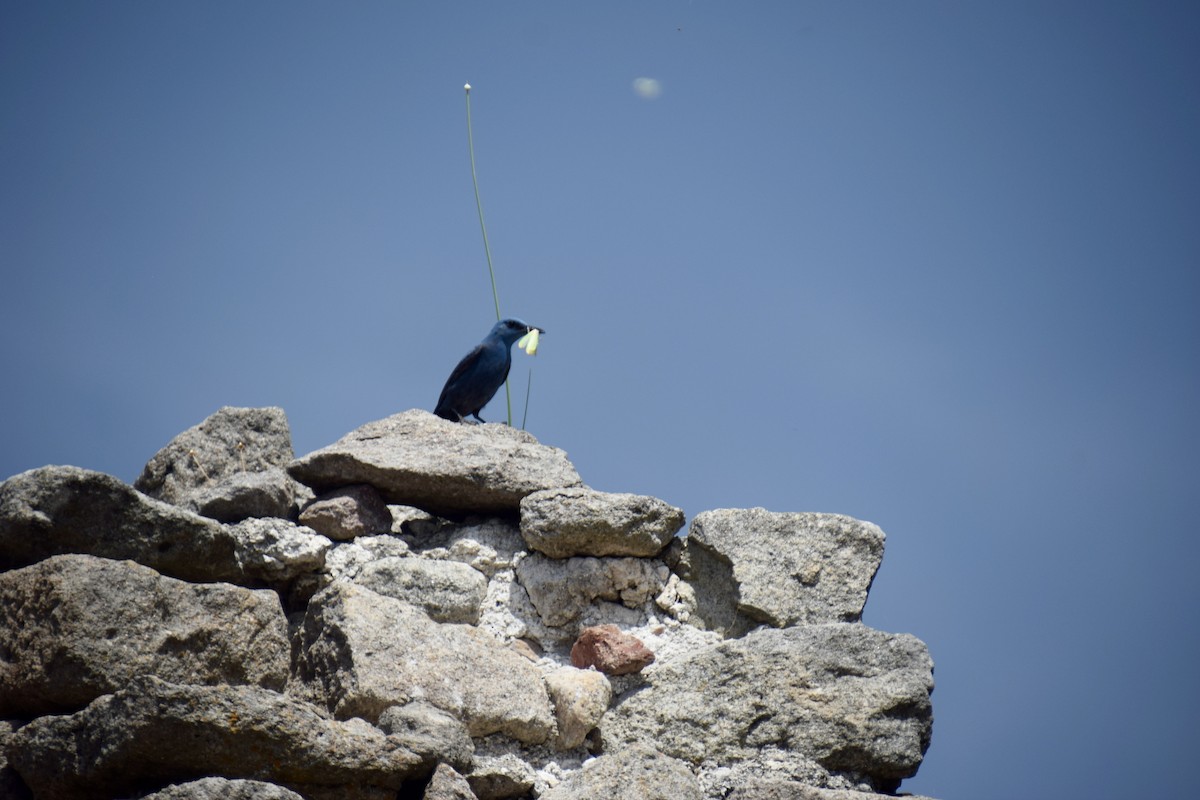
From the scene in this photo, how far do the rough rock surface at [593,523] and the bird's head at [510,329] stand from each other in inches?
92.3

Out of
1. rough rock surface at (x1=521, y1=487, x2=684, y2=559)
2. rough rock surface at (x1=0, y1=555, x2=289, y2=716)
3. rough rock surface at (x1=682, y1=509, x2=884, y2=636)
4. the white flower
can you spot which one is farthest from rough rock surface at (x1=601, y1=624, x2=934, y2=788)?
the white flower

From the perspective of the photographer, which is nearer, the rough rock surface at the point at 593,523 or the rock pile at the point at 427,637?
the rock pile at the point at 427,637

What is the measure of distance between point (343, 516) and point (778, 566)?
5.71ft

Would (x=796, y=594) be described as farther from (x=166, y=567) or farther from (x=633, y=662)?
(x=166, y=567)

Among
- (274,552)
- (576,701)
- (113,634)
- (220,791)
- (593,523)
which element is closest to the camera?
(220,791)

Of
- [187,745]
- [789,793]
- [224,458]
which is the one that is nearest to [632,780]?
[789,793]

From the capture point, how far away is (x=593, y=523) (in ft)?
14.9

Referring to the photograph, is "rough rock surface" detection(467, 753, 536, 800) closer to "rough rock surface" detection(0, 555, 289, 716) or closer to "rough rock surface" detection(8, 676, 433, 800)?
"rough rock surface" detection(8, 676, 433, 800)

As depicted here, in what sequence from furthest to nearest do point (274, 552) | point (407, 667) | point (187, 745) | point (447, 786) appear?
1. point (274, 552)
2. point (407, 667)
3. point (447, 786)
4. point (187, 745)

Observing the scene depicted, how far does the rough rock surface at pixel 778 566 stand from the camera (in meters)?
4.47

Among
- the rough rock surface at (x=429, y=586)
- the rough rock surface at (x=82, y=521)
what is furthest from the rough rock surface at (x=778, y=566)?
the rough rock surface at (x=82, y=521)

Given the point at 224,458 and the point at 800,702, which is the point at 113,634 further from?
the point at 800,702

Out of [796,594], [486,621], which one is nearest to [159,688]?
[486,621]

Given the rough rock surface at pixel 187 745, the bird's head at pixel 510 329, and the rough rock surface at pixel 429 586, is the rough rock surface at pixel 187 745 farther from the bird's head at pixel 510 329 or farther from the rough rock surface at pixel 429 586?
the bird's head at pixel 510 329
